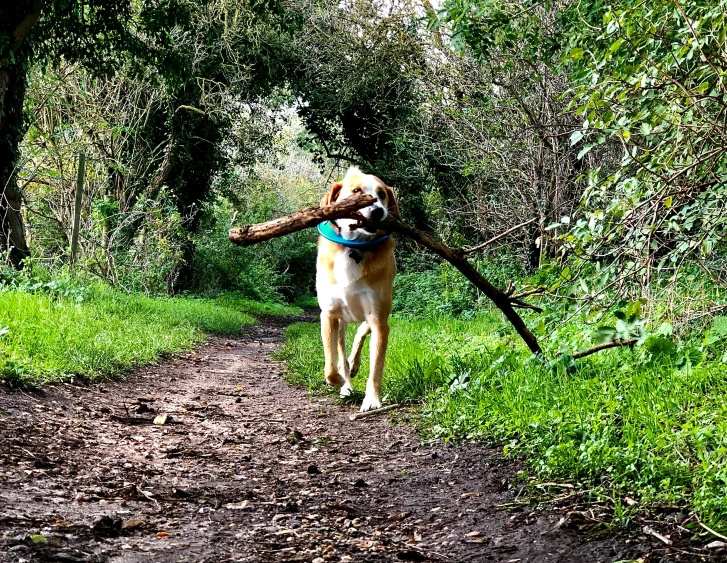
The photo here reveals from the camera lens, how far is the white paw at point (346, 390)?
6313 millimetres

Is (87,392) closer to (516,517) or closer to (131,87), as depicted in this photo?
(516,517)

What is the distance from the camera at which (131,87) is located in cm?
1614

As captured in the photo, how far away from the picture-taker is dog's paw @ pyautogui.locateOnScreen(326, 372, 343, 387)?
630 cm

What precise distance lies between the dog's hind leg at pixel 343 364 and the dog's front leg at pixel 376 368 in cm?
59

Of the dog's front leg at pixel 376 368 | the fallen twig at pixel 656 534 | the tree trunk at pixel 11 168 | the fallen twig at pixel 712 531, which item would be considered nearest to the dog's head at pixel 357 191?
the dog's front leg at pixel 376 368

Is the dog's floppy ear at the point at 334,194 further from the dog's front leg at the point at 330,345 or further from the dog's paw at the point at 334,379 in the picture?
the dog's paw at the point at 334,379

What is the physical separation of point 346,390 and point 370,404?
72 centimetres

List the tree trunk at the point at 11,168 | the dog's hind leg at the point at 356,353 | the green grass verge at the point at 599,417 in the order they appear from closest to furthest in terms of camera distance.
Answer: the green grass verge at the point at 599,417 → the dog's hind leg at the point at 356,353 → the tree trunk at the point at 11,168

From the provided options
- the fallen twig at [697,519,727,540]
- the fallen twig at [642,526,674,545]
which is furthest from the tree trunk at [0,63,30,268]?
the fallen twig at [697,519,727,540]

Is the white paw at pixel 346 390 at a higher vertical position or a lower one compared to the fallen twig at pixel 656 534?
higher

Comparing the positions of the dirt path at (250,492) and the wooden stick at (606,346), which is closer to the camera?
the dirt path at (250,492)

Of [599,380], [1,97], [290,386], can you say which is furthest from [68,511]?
[1,97]

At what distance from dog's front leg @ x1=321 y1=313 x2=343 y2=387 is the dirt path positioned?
0.46 metres

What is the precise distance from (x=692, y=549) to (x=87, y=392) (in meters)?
5.02
